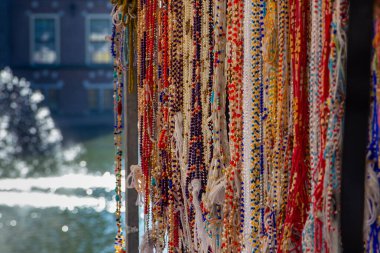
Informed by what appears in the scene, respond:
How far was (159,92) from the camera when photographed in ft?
5.26

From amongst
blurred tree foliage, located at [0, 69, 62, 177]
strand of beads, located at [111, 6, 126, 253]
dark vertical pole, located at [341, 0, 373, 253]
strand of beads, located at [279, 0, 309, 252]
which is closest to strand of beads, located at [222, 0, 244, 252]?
strand of beads, located at [279, 0, 309, 252]

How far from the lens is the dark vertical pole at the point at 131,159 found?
6.56 ft

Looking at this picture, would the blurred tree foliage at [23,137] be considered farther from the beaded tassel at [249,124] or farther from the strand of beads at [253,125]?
the strand of beads at [253,125]

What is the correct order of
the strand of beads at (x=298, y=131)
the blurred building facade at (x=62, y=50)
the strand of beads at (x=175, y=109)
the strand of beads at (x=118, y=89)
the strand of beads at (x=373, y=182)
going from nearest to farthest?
the strand of beads at (x=373, y=182) < the strand of beads at (x=298, y=131) < the strand of beads at (x=175, y=109) < the strand of beads at (x=118, y=89) < the blurred building facade at (x=62, y=50)

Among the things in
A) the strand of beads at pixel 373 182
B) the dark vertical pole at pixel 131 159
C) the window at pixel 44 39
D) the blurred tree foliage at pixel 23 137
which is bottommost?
the blurred tree foliage at pixel 23 137

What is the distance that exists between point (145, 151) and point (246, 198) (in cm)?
80

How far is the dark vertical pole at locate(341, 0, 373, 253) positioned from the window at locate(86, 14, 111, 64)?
18.5m

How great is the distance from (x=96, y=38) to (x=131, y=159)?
1735cm

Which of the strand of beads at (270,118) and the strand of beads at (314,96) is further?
the strand of beads at (270,118)

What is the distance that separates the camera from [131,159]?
2.01 metres

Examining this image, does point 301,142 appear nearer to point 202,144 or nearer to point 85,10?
point 202,144

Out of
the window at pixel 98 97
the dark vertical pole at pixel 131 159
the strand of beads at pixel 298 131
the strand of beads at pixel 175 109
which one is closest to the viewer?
the strand of beads at pixel 298 131

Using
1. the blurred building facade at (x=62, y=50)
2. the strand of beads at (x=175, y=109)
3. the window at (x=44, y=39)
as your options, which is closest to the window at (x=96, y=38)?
the blurred building facade at (x=62, y=50)

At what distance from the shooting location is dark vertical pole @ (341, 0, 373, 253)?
0.67m
